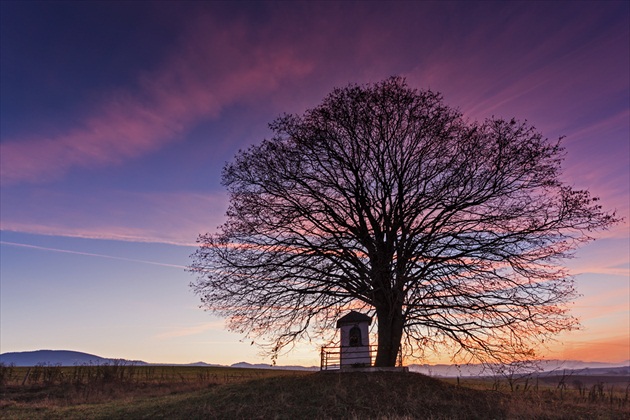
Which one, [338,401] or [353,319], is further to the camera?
[353,319]

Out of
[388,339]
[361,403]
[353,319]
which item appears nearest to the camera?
[361,403]

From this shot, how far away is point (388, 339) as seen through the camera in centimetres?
1934

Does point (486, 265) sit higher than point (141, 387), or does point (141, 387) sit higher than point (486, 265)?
point (486, 265)

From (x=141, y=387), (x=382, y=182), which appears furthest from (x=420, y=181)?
(x=141, y=387)

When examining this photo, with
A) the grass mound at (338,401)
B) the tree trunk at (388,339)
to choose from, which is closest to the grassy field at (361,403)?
the grass mound at (338,401)

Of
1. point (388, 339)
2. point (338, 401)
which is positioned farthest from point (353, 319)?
point (338, 401)

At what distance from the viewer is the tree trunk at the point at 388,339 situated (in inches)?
A: 759

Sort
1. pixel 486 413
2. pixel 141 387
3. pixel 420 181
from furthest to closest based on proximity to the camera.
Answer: pixel 141 387 → pixel 420 181 → pixel 486 413

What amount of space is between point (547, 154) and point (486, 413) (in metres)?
9.88

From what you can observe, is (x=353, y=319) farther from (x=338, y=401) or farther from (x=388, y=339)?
(x=338, y=401)

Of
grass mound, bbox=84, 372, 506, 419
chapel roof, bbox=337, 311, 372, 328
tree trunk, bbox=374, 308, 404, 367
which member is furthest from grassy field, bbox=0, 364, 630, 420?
chapel roof, bbox=337, 311, 372, 328

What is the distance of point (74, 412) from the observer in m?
18.8

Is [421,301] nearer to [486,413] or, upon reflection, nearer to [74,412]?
[486,413]

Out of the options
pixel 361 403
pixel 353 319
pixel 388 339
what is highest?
pixel 353 319
